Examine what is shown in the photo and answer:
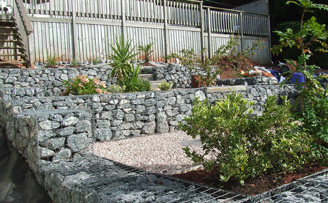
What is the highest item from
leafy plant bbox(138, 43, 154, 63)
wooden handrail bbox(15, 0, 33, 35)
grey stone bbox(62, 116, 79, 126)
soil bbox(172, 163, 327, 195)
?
wooden handrail bbox(15, 0, 33, 35)

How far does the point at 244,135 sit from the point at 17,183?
117 inches

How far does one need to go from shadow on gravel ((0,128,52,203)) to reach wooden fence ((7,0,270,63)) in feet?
14.6

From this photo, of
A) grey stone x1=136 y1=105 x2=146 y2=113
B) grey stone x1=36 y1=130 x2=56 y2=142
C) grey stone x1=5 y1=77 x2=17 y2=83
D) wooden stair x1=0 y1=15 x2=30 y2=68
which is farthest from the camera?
wooden stair x1=0 y1=15 x2=30 y2=68

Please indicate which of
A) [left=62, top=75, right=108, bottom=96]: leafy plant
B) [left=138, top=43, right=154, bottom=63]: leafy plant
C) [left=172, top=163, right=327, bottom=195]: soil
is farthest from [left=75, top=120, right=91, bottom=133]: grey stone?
[left=138, top=43, right=154, bottom=63]: leafy plant

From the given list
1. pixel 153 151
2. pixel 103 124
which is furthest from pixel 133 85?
pixel 153 151

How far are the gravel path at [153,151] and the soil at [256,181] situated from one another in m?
0.65

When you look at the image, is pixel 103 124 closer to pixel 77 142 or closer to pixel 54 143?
pixel 77 142

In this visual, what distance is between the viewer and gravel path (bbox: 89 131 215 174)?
163 inches

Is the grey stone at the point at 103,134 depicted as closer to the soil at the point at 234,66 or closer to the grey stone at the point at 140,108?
the grey stone at the point at 140,108

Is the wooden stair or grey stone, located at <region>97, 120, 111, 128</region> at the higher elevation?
the wooden stair

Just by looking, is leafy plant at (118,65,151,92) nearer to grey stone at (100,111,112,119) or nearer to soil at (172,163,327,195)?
grey stone at (100,111,112,119)

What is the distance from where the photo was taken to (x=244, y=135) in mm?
2857

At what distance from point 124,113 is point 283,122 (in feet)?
13.5

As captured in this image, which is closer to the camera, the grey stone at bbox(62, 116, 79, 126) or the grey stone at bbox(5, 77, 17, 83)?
the grey stone at bbox(62, 116, 79, 126)
